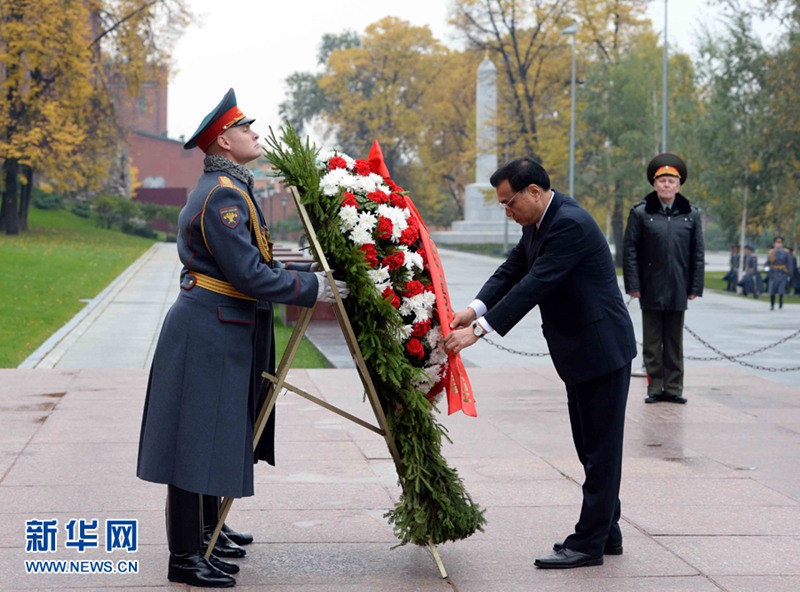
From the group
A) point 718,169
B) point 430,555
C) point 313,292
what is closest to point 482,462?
point 430,555

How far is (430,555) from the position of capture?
554 centimetres

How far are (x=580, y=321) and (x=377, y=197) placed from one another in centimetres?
108

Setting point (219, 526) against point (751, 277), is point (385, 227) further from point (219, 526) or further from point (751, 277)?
point (751, 277)

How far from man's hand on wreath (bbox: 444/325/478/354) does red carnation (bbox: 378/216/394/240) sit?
51 cm

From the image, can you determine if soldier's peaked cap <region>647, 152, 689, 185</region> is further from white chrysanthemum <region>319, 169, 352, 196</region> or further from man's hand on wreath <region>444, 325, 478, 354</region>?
white chrysanthemum <region>319, 169, 352, 196</region>

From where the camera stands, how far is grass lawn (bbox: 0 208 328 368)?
609 inches

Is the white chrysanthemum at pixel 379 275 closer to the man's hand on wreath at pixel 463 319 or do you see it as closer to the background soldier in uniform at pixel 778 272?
the man's hand on wreath at pixel 463 319

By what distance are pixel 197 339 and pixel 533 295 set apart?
149cm

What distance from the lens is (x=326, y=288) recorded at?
502cm

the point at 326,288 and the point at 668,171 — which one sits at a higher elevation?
the point at 668,171

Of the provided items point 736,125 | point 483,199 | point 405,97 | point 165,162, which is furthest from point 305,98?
point 736,125

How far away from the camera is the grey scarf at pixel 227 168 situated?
198 inches

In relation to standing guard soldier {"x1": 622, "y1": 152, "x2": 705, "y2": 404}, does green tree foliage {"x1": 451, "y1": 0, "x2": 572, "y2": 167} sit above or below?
above

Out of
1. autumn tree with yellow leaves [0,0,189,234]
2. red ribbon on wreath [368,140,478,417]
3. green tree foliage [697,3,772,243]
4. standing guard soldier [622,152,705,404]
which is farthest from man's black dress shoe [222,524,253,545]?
autumn tree with yellow leaves [0,0,189,234]
